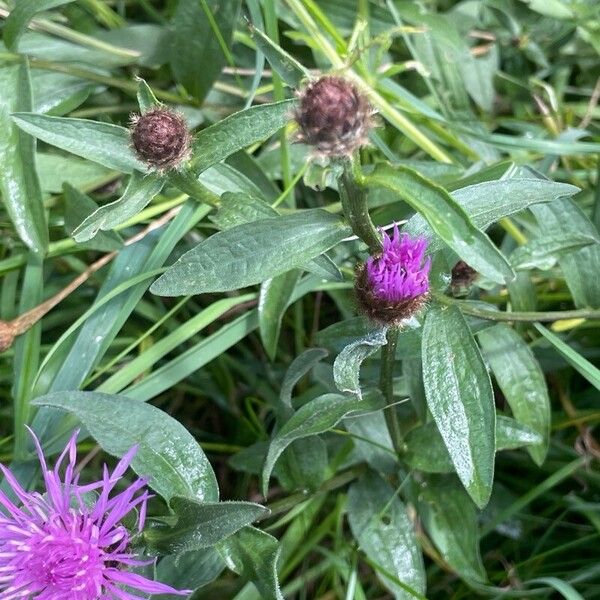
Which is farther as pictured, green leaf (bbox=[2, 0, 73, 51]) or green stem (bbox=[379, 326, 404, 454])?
green leaf (bbox=[2, 0, 73, 51])

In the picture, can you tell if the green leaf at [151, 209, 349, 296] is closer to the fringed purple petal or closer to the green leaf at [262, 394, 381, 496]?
the fringed purple petal

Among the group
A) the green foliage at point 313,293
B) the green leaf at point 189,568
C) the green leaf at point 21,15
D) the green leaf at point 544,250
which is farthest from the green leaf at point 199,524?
the green leaf at point 21,15

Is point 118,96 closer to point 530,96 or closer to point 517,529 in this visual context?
point 530,96

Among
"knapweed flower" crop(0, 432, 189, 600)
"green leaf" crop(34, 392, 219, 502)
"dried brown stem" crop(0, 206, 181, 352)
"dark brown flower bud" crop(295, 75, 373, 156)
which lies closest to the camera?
"dark brown flower bud" crop(295, 75, 373, 156)

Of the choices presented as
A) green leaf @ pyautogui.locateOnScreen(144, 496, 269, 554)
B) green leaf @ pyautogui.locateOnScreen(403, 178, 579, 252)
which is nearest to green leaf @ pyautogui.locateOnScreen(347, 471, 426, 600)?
green leaf @ pyautogui.locateOnScreen(144, 496, 269, 554)

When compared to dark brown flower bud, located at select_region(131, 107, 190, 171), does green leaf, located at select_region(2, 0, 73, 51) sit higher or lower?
higher

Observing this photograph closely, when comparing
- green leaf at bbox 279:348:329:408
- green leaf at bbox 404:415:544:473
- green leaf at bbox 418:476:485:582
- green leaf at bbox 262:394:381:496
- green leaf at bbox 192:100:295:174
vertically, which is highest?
green leaf at bbox 192:100:295:174

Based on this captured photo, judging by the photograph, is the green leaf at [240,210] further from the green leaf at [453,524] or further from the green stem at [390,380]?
the green leaf at [453,524]

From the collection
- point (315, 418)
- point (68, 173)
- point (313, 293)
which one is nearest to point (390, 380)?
point (315, 418)
